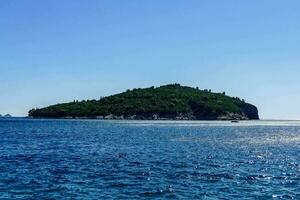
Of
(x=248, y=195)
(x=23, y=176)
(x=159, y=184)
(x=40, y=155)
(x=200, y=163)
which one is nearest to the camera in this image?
(x=248, y=195)

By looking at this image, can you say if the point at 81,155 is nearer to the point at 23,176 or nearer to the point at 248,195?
the point at 23,176

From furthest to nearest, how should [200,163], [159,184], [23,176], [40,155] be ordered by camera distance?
1. [40,155]
2. [200,163]
3. [23,176]
4. [159,184]

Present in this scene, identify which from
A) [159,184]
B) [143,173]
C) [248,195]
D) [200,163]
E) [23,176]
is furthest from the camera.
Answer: [200,163]

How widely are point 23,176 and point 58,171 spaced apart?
538cm

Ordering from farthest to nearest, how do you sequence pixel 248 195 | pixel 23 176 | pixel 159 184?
pixel 23 176, pixel 159 184, pixel 248 195

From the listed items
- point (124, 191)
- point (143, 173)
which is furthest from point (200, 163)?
point (124, 191)

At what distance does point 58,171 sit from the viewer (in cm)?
5831

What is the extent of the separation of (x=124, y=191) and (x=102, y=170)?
48.3 ft

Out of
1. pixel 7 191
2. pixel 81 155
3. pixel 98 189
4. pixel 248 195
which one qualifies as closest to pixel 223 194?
pixel 248 195

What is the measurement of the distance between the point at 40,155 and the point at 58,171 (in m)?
22.0

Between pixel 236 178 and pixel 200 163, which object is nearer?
pixel 236 178

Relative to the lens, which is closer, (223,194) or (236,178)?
(223,194)

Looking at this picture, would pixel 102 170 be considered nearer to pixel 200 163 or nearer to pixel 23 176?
pixel 23 176

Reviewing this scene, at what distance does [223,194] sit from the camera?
147 feet
